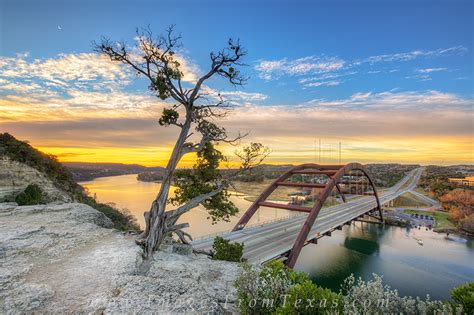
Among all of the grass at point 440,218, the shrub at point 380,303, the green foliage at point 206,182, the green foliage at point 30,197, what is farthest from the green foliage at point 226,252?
the grass at point 440,218

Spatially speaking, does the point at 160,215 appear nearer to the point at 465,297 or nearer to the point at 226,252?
the point at 226,252

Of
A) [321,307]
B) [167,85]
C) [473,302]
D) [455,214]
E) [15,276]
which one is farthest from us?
[455,214]

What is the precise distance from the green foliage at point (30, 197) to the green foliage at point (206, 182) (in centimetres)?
1201

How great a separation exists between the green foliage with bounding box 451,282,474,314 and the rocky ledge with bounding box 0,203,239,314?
577 centimetres

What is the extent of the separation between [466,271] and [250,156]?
3747cm

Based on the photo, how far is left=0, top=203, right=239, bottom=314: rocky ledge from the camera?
6.01m

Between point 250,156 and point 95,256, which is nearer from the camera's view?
point 95,256

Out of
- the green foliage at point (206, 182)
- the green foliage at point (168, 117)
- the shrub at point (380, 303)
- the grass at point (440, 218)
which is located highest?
the green foliage at point (168, 117)

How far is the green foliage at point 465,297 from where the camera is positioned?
5750 mm

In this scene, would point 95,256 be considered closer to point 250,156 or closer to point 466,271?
point 250,156

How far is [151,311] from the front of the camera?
5.76m

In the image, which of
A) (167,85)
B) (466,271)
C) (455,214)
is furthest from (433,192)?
(167,85)

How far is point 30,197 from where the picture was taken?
62.5 feet

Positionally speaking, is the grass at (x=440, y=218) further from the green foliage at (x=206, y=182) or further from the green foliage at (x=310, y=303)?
the green foliage at (x=310, y=303)
